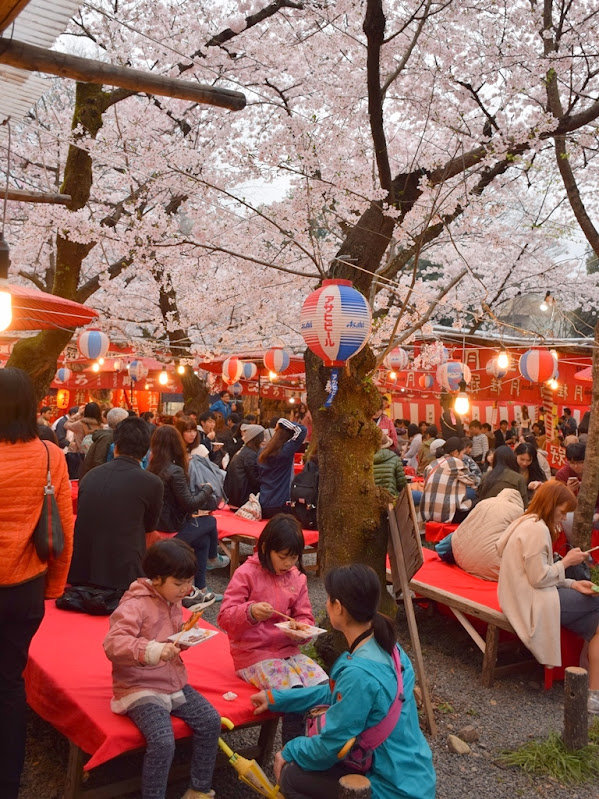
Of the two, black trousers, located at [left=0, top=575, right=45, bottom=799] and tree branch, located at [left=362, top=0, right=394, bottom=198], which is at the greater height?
tree branch, located at [left=362, top=0, right=394, bottom=198]

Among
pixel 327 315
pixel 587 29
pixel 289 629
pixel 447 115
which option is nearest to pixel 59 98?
pixel 447 115

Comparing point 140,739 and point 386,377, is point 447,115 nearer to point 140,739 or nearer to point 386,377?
point 386,377

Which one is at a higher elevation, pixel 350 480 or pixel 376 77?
pixel 376 77

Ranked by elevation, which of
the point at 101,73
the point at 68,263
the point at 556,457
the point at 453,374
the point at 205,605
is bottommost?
the point at 556,457

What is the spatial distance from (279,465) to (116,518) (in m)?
4.01

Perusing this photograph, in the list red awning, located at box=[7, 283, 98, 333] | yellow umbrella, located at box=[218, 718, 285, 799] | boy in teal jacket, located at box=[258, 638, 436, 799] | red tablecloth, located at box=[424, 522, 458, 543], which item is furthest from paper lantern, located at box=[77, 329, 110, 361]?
boy in teal jacket, located at box=[258, 638, 436, 799]

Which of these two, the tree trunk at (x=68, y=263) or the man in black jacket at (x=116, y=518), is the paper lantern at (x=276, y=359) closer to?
the tree trunk at (x=68, y=263)

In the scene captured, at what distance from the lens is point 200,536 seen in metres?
7.27

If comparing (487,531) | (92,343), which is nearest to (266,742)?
(487,531)

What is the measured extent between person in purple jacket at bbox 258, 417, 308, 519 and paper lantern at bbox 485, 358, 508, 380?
812 centimetres

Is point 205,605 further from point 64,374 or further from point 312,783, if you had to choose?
point 64,374

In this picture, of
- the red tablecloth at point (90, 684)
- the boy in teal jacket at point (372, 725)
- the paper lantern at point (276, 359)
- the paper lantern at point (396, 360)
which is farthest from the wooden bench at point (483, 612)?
the paper lantern at point (396, 360)

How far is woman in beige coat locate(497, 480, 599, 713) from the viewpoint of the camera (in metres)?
5.43

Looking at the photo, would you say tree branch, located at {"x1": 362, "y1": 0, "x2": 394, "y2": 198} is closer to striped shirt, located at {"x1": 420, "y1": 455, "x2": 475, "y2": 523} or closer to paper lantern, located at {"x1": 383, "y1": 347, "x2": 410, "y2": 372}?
striped shirt, located at {"x1": 420, "y1": 455, "x2": 475, "y2": 523}
